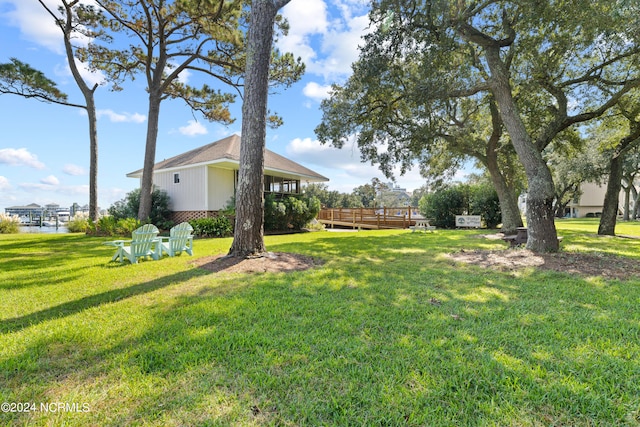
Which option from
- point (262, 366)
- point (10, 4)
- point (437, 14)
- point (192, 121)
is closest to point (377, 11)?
point (437, 14)

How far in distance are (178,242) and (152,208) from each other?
31.3ft

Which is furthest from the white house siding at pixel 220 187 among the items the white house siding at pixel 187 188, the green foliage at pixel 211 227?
the green foliage at pixel 211 227

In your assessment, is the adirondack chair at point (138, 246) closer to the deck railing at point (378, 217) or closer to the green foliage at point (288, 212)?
the green foliage at point (288, 212)

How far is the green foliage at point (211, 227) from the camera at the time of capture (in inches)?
524

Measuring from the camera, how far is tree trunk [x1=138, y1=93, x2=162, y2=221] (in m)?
14.2

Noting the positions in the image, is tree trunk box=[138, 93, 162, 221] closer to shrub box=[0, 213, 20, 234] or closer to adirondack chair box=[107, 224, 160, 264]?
shrub box=[0, 213, 20, 234]

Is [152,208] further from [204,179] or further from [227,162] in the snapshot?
[227,162]

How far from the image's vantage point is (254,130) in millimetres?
6199

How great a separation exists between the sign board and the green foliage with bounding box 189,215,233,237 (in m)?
12.7

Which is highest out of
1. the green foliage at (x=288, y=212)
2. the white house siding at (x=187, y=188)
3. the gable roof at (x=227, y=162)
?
the gable roof at (x=227, y=162)

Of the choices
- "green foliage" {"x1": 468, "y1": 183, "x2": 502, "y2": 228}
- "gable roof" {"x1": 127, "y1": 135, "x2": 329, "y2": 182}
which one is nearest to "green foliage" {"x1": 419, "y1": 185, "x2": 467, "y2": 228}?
"green foliage" {"x1": 468, "y1": 183, "x2": 502, "y2": 228}

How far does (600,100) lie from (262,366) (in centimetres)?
1580

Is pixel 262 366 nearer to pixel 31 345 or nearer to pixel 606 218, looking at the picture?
pixel 31 345

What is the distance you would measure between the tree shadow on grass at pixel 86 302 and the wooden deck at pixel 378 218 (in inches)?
709
